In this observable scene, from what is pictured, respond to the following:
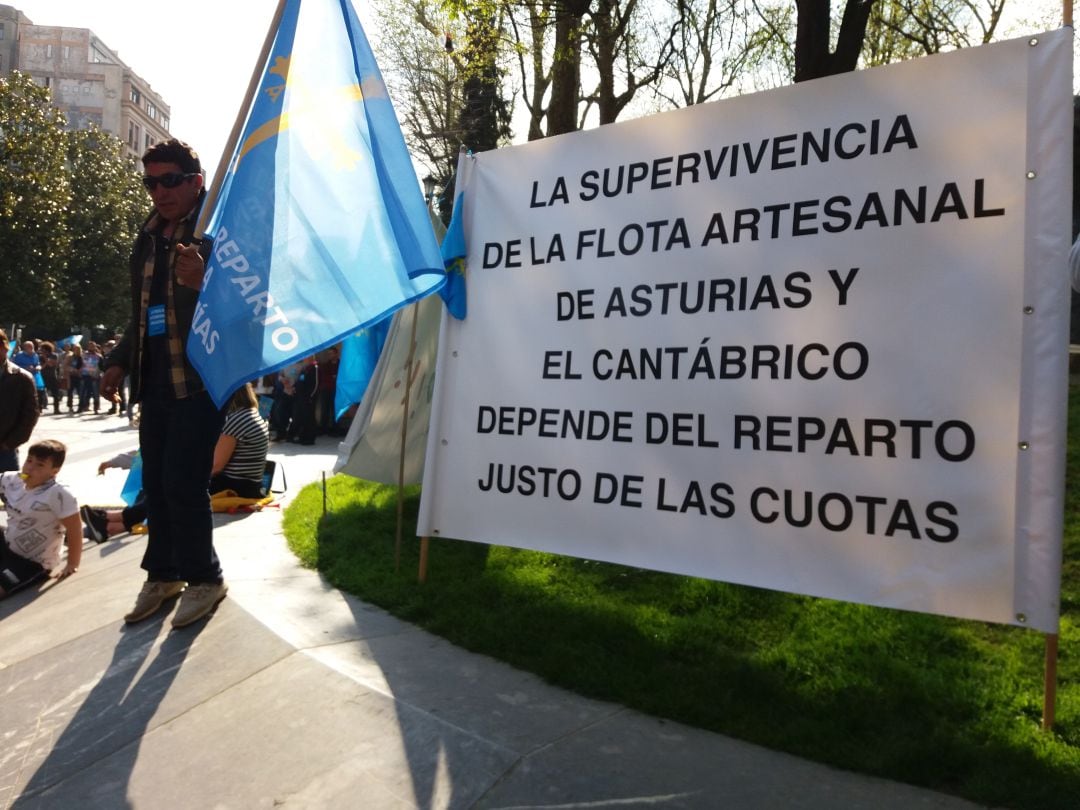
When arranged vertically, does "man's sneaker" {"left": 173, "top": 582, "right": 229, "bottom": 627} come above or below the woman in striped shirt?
below

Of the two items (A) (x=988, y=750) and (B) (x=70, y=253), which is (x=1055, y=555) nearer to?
(A) (x=988, y=750)

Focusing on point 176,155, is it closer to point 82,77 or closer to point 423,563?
point 423,563

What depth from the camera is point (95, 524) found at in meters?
7.12

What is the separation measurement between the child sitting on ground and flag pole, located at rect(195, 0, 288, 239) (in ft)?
8.39

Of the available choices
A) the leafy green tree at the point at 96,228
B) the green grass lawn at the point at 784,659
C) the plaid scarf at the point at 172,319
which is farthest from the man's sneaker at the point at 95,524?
the leafy green tree at the point at 96,228

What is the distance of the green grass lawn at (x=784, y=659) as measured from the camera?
3.08 m

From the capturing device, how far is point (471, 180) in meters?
4.99

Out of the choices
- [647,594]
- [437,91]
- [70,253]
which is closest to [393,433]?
[647,594]

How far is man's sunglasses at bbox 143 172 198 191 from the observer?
4.43 m

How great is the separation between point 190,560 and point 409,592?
1.02 metres

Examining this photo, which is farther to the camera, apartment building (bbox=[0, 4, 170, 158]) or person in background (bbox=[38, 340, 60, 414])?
apartment building (bbox=[0, 4, 170, 158])

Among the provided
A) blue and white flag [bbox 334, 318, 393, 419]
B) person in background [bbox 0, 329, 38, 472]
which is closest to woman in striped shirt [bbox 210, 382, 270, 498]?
blue and white flag [bbox 334, 318, 393, 419]

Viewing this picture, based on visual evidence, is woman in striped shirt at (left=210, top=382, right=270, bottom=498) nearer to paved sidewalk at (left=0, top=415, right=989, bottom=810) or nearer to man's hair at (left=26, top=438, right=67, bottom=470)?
man's hair at (left=26, top=438, right=67, bottom=470)

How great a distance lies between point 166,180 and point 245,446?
12.0 feet
